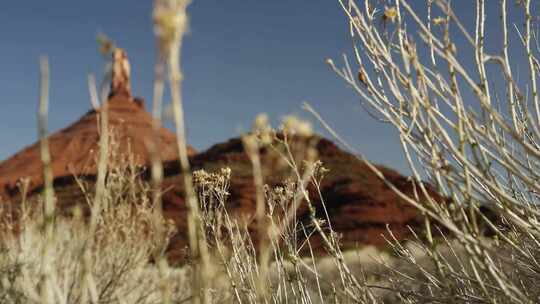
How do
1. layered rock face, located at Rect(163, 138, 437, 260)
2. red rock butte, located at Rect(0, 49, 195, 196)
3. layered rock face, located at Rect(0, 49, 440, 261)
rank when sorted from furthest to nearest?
1. red rock butte, located at Rect(0, 49, 195, 196)
2. layered rock face, located at Rect(163, 138, 437, 260)
3. layered rock face, located at Rect(0, 49, 440, 261)

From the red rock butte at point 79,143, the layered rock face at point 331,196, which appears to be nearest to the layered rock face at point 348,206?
the layered rock face at point 331,196

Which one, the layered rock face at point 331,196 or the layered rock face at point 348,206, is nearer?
the layered rock face at point 331,196

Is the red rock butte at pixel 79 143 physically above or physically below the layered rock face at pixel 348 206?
above

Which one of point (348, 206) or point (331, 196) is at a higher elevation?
point (331, 196)

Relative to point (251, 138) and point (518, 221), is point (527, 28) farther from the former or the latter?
point (251, 138)

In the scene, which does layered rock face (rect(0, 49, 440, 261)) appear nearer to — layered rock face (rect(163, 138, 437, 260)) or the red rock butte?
layered rock face (rect(163, 138, 437, 260))

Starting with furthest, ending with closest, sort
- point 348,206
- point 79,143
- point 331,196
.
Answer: point 79,143, point 331,196, point 348,206

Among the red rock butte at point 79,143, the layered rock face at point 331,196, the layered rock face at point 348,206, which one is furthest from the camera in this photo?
the red rock butte at point 79,143

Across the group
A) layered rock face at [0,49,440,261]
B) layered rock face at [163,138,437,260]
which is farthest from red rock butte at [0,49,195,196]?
layered rock face at [163,138,437,260]

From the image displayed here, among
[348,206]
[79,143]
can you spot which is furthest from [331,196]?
[79,143]

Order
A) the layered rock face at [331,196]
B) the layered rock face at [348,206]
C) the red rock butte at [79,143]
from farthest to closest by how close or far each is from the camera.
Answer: the red rock butte at [79,143]
the layered rock face at [348,206]
the layered rock face at [331,196]

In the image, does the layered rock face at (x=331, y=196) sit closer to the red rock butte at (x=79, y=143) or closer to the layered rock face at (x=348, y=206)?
the layered rock face at (x=348, y=206)

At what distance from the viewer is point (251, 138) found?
0.91 meters

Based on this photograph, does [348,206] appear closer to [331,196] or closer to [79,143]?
[331,196]
